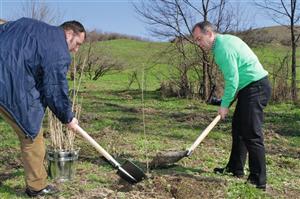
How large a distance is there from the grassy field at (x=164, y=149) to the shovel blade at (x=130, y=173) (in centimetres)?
7

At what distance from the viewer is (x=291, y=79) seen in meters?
13.9

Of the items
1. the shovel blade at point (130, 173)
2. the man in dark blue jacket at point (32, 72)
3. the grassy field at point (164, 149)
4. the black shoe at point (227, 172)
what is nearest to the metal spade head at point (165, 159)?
the grassy field at point (164, 149)

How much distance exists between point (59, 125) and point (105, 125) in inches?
139

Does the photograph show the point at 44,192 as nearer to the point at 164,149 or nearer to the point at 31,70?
the point at 31,70

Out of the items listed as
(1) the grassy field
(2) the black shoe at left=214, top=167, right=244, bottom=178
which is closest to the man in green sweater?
(1) the grassy field

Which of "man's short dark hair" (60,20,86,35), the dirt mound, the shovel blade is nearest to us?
"man's short dark hair" (60,20,86,35)

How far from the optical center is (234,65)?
4.91m

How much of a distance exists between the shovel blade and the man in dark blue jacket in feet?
3.05

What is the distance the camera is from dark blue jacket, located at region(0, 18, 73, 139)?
167 inches

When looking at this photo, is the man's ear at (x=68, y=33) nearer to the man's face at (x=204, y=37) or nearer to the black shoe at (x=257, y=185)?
the man's face at (x=204, y=37)

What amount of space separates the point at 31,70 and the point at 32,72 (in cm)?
2

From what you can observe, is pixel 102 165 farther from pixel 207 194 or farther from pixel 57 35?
pixel 57 35

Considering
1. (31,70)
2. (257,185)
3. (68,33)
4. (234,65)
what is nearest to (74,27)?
(68,33)

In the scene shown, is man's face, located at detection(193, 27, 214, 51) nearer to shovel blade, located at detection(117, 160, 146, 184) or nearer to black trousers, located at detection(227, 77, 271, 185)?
black trousers, located at detection(227, 77, 271, 185)
